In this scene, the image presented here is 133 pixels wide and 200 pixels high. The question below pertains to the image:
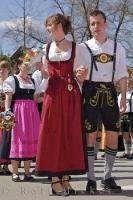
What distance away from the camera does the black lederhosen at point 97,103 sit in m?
6.15

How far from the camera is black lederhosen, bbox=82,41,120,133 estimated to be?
615 cm

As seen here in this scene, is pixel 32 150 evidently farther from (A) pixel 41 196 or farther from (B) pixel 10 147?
(A) pixel 41 196

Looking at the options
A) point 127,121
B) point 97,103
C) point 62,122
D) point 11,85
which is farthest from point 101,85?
point 127,121

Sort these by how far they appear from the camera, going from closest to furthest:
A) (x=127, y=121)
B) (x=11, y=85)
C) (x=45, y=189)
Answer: (x=45, y=189)
(x=11, y=85)
(x=127, y=121)

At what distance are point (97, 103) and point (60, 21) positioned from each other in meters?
0.96

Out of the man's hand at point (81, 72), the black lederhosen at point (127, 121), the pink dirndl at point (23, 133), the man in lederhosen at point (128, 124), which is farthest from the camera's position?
the black lederhosen at point (127, 121)

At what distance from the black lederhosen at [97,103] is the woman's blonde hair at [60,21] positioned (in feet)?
1.51

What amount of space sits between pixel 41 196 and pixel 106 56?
1644 millimetres

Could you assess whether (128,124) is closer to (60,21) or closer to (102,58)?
(102,58)

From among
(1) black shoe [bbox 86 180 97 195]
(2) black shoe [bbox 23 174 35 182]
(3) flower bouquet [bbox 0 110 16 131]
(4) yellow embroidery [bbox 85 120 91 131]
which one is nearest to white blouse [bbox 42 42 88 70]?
(4) yellow embroidery [bbox 85 120 91 131]

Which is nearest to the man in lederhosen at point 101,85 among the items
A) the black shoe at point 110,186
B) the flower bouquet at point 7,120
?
the black shoe at point 110,186

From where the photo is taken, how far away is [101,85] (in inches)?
243

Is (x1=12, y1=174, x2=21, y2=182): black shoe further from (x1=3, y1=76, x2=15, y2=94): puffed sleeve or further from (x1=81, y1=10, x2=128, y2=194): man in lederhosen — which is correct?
(x1=81, y1=10, x2=128, y2=194): man in lederhosen

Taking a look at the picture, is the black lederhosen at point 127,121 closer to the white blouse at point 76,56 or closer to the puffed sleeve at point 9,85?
the puffed sleeve at point 9,85
